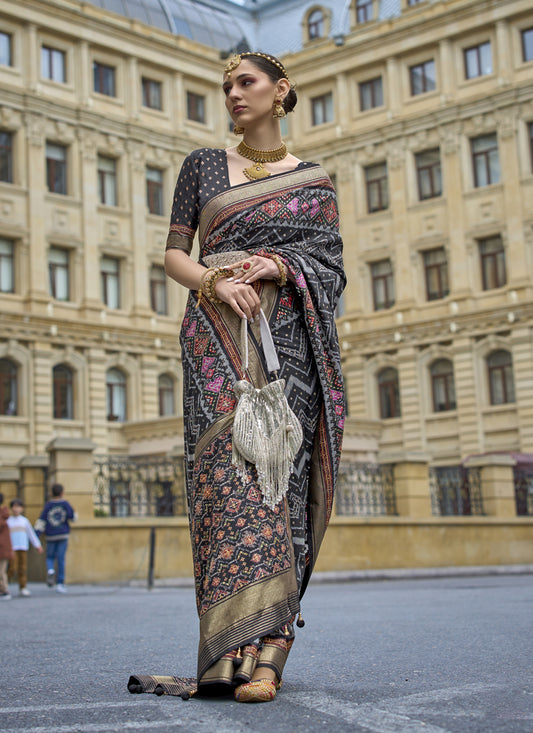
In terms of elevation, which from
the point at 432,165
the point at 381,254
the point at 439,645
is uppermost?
the point at 432,165

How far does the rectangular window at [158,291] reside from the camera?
3844cm

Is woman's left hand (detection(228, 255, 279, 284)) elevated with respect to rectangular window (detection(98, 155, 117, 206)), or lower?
lower

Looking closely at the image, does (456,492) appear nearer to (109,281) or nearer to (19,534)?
(19,534)

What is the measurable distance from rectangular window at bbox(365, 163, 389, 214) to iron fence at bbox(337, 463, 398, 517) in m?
21.5

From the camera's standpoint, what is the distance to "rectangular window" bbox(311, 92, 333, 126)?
41312 mm

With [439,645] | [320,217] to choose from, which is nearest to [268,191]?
[320,217]

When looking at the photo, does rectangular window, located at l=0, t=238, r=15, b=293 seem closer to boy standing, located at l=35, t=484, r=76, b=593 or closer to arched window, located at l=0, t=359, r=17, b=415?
arched window, located at l=0, t=359, r=17, b=415

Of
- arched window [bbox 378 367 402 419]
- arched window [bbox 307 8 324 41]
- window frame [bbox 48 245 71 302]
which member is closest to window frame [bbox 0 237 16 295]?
window frame [bbox 48 245 71 302]

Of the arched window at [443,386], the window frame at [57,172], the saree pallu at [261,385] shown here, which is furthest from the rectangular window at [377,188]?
the saree pallu at [261,385]

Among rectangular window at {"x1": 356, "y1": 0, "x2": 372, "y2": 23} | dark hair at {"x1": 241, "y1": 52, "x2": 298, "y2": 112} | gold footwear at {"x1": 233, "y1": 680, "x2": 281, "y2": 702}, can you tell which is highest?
rectangular window at {"x1": 356, "y1": 0, "x2": 372, "y2": 23}

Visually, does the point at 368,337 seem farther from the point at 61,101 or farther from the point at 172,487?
the point at 172,487

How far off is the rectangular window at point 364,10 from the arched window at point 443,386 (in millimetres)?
13714

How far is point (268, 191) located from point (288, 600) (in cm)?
141

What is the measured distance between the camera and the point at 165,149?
39.2m
